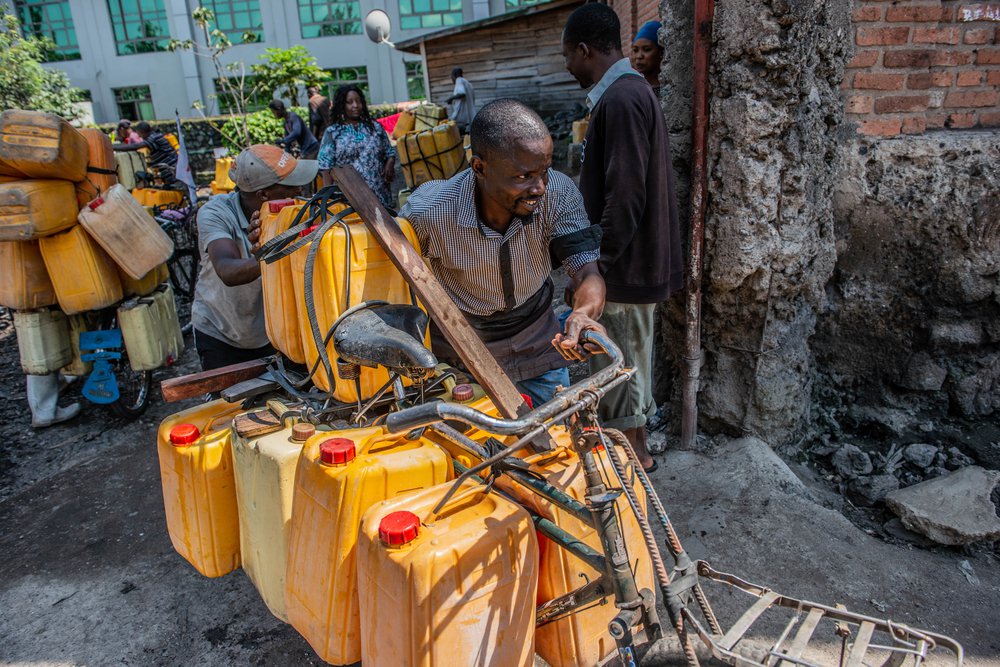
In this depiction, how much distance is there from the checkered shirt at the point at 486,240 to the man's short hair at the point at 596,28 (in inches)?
46.8

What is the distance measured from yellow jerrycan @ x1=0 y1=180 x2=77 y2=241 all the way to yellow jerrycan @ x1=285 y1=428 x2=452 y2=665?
3201mm

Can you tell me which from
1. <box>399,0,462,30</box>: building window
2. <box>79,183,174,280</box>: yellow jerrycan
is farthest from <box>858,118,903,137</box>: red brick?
<box>399,0,462,30</box>: building window

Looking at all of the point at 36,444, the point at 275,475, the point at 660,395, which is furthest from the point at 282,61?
the point at 275,475

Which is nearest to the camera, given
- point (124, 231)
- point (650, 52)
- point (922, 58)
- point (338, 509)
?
point (338, 509)

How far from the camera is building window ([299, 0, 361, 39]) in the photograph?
21719mm

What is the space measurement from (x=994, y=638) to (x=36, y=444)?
5299 mm

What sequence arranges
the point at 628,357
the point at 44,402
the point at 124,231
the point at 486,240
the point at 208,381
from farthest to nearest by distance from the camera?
1. the point at 44,402
2. the point at 124,231
3. the point at 628,357
4. the point at 208,381
5. the point at 486,240

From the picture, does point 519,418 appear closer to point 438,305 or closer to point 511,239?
point 438,305

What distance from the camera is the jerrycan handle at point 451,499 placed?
1.43 metres

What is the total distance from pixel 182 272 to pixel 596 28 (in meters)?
5.56

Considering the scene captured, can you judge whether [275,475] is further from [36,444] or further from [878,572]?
[36,444]

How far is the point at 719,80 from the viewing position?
3.06m

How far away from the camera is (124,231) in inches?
161

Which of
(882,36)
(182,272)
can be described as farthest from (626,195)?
(182,272)
